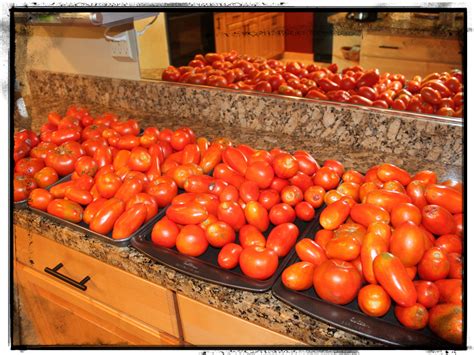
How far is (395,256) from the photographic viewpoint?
31.4 inches

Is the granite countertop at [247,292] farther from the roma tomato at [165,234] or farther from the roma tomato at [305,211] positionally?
the roma tomato at [305,211]

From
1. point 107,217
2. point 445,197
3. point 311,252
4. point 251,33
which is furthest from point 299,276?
point 251,33

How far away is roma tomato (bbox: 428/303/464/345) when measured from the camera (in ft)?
2.38

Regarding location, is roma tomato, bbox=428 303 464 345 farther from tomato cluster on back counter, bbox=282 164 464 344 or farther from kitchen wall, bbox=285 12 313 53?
kitchen wall, bbox=285 12 313 53

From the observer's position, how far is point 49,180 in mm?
1324

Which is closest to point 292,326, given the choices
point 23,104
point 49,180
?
point 49,180

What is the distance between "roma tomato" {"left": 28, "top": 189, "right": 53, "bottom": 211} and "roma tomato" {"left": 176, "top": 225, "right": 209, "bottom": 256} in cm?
50

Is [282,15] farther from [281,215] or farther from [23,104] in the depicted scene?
[23,104]

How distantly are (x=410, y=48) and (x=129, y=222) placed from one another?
1.62 metres

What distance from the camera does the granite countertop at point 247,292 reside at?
2.72ft

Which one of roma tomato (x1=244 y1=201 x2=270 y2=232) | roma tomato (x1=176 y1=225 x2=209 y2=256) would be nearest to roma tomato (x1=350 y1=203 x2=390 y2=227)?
roma tomato (x1=244 y1=201 x2=270 y2=232)

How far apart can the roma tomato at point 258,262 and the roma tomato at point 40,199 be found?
680mm

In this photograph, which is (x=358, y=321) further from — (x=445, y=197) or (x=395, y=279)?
(x=445, y=197)

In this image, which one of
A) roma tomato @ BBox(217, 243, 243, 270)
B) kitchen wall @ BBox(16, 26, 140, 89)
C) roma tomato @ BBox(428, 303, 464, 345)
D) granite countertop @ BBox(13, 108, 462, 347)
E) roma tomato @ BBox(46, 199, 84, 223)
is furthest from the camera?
kitchen wall @ BBox(16, 26, 140, 89)
